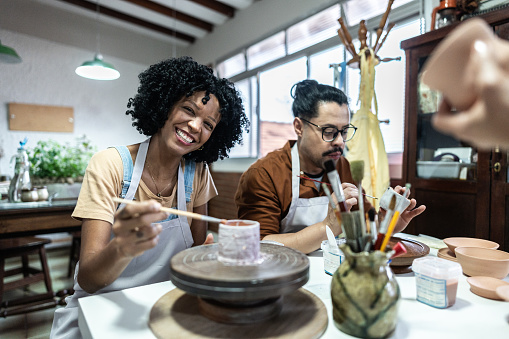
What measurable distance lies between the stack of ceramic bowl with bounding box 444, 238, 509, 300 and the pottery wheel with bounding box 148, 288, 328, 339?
474mm

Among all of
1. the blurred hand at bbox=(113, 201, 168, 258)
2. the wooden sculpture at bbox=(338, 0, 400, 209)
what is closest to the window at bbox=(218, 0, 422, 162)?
the wooden sculpture at bbox=(338, 0, 400, 209)

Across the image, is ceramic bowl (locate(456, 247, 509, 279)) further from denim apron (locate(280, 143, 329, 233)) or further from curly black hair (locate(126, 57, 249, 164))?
curly black hair (locate(126, 57, 249, 164))

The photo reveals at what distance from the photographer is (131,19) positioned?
20.2ft

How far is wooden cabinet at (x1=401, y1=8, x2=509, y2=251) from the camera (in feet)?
6.75

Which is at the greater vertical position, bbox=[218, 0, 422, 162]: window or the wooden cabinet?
bbox=[218, 0, 422, 162]: window

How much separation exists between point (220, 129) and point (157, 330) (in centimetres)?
113

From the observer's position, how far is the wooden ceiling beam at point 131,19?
18.5ft

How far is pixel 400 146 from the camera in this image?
3.18 metres

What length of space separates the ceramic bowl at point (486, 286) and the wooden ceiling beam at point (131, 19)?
6.61m

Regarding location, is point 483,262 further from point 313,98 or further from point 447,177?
point 447,177

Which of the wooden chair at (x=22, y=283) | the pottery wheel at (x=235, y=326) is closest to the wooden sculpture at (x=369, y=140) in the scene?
the pottery wheel at (x=235, y=326)

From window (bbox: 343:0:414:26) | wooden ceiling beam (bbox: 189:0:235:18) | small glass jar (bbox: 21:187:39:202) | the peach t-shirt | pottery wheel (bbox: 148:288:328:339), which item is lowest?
pottery wheel (bbox: 148:288:328:339)

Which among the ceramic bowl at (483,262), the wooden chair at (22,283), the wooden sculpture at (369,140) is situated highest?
Answer: the wooden sculpture at (369,140)

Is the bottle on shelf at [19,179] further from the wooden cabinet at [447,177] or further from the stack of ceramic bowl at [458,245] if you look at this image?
the wooden cabinet at [447,177]
